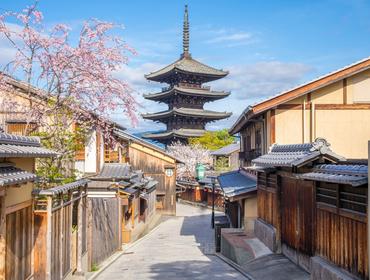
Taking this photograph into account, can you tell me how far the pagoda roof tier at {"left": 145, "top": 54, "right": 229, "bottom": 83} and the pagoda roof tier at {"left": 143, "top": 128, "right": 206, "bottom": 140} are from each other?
266 inches

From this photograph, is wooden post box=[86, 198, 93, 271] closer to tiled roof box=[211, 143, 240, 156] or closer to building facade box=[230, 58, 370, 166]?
building facade box=[230, 58, 370, 166]

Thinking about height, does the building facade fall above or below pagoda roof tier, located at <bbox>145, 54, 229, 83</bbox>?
below

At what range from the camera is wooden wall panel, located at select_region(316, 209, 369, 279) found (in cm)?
846

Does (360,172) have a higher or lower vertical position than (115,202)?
higher

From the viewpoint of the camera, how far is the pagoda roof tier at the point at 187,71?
57450 millimetres

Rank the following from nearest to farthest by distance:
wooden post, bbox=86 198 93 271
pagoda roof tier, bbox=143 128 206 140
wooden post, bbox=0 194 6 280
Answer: wooden post, bbox=0 194 6 280
wooden post, bbox=86 198 93 271
pagoda roof tier, bbox=143 128 206 140

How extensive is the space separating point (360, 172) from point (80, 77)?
8.63m

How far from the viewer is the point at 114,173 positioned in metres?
23.3

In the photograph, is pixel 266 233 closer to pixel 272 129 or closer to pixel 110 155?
pixel 272 129

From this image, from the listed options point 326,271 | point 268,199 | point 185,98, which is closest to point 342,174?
point 326,271

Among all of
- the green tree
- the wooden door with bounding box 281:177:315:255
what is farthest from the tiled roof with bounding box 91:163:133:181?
the green tree

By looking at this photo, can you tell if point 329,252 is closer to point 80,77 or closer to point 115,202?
point 80,77

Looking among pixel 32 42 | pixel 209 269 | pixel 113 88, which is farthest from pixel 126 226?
pixel 32 42

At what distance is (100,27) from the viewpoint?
1430cm
